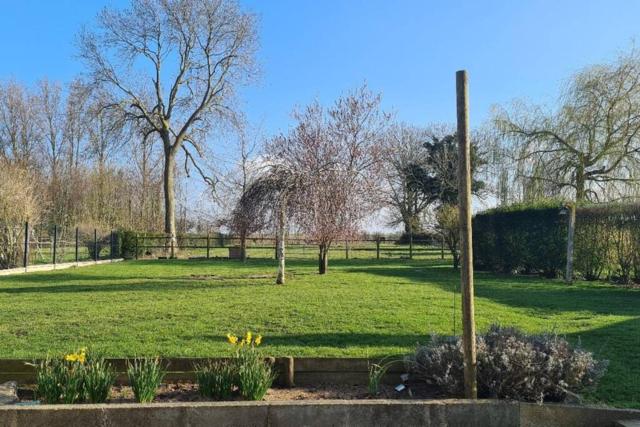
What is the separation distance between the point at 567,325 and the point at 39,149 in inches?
1395

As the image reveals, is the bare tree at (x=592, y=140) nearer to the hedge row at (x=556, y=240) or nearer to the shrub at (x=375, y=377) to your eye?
the hedge row at (x=556, y=240)

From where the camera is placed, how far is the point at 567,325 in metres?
7.53

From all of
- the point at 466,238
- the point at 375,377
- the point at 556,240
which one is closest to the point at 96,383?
the point at 375,377

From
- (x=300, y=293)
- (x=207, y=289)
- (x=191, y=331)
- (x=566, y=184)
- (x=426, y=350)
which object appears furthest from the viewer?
(x=566, y=184)

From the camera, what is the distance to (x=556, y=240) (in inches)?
635

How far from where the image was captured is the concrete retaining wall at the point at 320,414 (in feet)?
10.8

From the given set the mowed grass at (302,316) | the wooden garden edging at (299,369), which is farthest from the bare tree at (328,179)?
the wooden garden edging at (299,369)

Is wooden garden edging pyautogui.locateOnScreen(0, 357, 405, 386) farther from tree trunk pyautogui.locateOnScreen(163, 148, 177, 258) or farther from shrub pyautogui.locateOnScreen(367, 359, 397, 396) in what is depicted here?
tree trunk pyautogui.locateOnScreen(163, 148, 177, 258)

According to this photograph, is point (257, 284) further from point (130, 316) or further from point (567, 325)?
point (567, 325)

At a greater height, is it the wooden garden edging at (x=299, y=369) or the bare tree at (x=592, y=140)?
the bare tree at (x=592, y=140)

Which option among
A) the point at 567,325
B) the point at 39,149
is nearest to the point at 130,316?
the point at 567,325

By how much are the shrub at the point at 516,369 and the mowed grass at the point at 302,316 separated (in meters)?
0.51

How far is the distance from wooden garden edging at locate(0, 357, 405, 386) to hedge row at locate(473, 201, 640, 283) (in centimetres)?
1238

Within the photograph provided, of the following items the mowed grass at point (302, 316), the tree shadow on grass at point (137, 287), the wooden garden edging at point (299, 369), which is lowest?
the mowed grass at point (302, 316)
